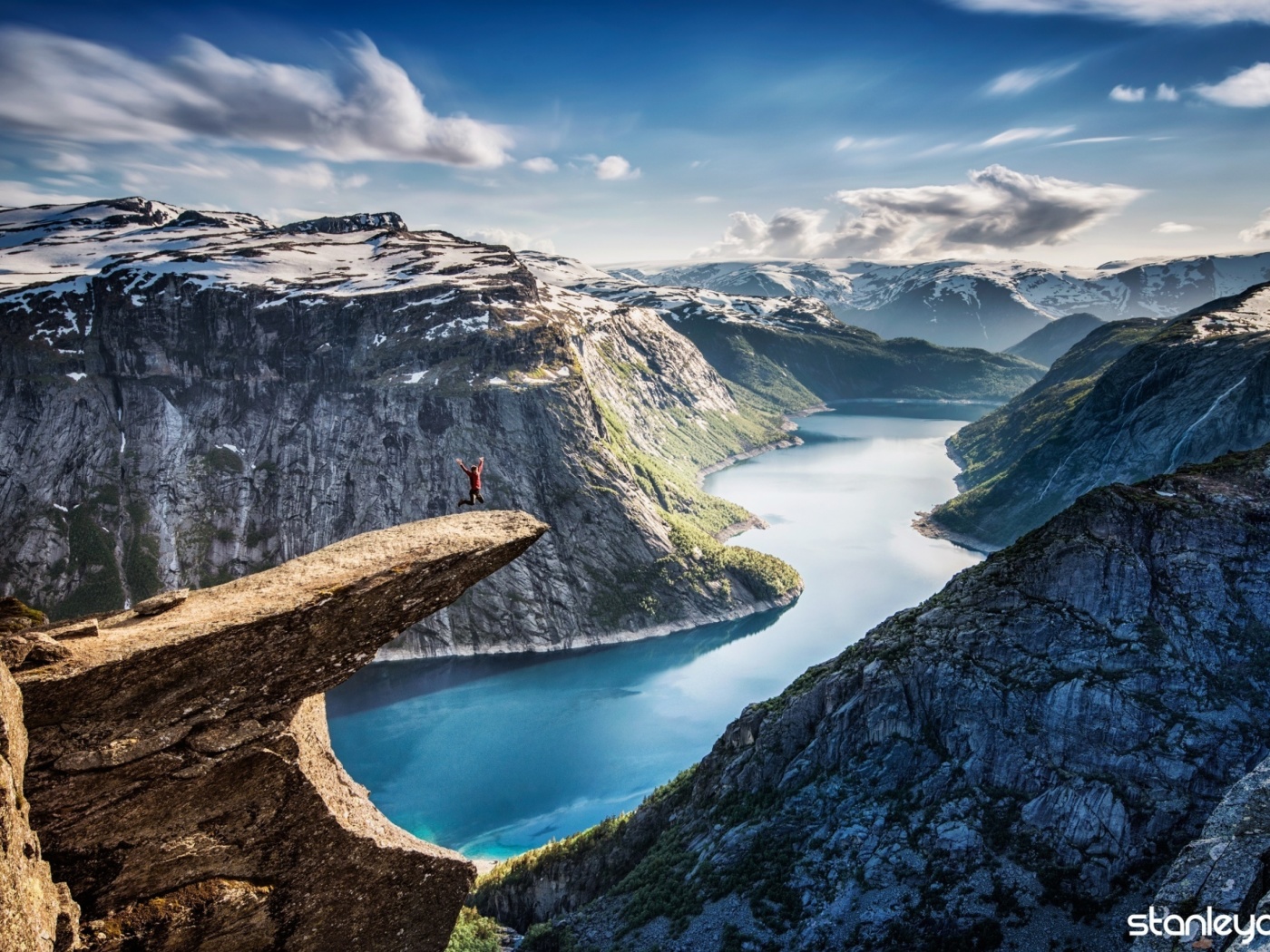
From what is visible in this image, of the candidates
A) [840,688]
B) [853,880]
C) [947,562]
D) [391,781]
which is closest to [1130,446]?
[947,562]

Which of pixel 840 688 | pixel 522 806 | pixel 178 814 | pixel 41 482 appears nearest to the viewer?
pixel 178 814

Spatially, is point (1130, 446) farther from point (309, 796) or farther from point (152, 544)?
point (152, 544)

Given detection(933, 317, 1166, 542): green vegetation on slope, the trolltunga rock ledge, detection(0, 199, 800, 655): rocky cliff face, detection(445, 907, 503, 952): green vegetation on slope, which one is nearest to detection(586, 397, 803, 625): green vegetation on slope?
detection(0, 199, 800, 655): rocky cliff face

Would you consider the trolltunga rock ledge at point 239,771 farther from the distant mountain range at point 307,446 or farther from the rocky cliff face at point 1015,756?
the distant mountain range at point 307,446

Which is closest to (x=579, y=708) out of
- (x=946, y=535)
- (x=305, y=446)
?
(x=305, y=446)

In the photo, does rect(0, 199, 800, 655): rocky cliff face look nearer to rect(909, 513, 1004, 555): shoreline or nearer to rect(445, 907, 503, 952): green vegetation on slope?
rect(909, 513, 1004, 555): shoreline

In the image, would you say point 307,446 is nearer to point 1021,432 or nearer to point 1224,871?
point 1224,871

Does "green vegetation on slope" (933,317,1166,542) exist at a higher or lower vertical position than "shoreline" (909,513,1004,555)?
higher
